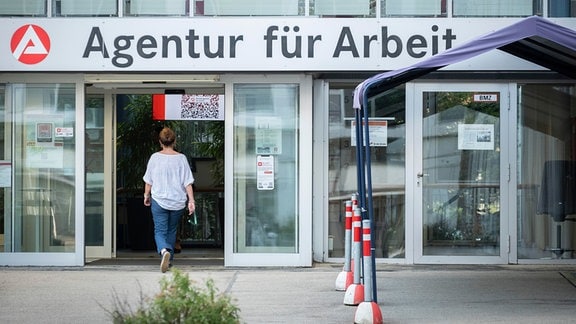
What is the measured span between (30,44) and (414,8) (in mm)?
4763

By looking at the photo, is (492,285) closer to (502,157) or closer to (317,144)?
(502,157)

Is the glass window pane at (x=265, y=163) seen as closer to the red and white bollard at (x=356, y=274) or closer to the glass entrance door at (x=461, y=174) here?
the glass entrance door at (x=461, y=174)

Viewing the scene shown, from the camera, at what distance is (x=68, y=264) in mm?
12562

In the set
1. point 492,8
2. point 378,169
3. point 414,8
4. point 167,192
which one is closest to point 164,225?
point 167,192

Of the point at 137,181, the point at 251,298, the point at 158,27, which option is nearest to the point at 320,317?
the point at 251,298

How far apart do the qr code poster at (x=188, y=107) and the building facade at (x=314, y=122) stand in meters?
0.04

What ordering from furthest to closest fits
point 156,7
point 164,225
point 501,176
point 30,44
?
point 501,176, point 156,7, point 30,44, point 164,225

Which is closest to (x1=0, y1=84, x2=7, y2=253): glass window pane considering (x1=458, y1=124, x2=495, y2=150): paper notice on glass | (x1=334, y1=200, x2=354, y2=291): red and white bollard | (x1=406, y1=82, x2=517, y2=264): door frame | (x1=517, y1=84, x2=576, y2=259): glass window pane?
(x1=334, y1=200, x2=354, y2=291): red and white bollard

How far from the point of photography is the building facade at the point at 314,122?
1219 centimetres

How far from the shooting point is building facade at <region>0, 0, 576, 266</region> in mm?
12188

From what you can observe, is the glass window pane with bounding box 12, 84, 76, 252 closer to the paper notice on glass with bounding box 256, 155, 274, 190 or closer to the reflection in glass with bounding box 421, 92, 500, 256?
the paper notice on glass with bounding box 256, 155, 274, 190

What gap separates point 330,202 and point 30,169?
12.7ft

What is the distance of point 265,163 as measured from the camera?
41.3 feet

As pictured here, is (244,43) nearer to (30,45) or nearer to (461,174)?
(30,45)
